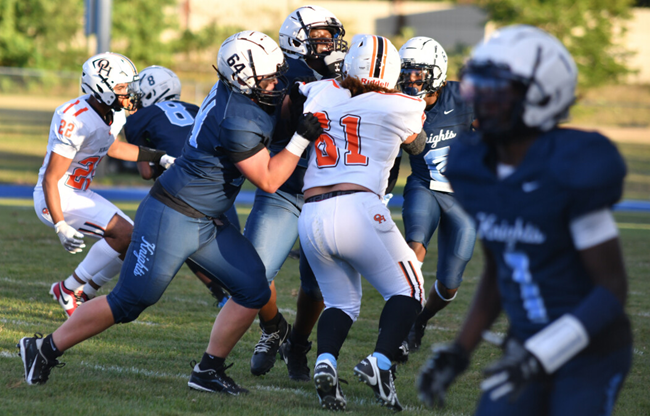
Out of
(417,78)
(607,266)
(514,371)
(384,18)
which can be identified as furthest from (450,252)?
(384,18)

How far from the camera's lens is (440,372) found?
2184 millimetres

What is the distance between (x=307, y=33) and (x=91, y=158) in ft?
6.09

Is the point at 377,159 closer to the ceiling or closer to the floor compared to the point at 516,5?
closer to the ceiling

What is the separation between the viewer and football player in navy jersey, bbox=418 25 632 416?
1.96m

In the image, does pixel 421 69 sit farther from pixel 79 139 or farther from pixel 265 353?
pixel 79 139

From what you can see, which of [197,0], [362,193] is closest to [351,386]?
[362,193]

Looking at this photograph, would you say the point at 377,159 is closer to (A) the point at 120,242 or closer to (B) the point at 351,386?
(B) the point at 351,386

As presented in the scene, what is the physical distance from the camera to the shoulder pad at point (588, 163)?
192 cm

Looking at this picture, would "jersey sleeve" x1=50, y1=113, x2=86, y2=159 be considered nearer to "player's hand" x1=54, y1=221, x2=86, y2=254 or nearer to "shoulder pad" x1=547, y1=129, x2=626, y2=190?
"player's hand" x1=54, y1=221, x2=86, y2=254

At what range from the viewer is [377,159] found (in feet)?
12.4

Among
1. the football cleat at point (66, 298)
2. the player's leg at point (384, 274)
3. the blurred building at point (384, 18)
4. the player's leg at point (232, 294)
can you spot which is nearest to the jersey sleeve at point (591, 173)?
the player's leg at point (384, 274)

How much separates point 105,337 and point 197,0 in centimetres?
3343

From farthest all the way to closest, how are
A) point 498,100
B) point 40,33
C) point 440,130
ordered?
1. point 40,33
2. point 440,130
3. point 498,100

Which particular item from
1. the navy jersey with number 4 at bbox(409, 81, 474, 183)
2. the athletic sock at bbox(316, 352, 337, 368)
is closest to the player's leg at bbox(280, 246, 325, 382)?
the athletic sock at bbox(316, 352, 337, 368)
